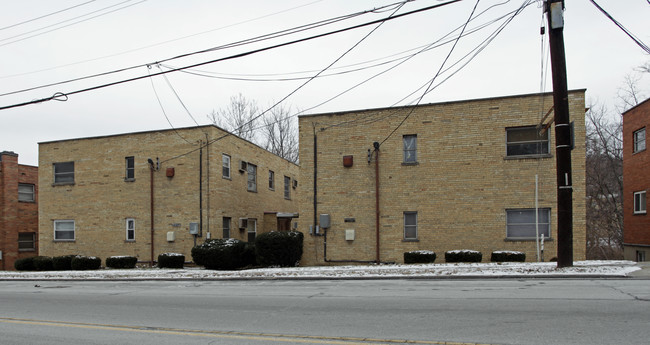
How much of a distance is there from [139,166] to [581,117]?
18.6 m

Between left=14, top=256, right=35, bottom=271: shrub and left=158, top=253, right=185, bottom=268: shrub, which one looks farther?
left=14, top=256, right=35, bottom=271: shrub

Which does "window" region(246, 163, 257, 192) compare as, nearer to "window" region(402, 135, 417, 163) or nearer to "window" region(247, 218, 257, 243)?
"window" region(247, 218, 257, 243)

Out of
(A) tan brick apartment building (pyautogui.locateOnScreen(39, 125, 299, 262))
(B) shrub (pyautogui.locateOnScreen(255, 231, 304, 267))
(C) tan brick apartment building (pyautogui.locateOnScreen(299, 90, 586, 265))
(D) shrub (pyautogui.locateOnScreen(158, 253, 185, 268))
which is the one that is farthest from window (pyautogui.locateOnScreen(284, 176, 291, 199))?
(B) shrub (pyautogui.locateOnScreen(255, 231, 304, 267))

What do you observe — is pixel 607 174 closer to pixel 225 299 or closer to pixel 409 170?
pixel 409 170

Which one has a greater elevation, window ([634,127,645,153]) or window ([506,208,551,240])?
window ([634,127,645,153])

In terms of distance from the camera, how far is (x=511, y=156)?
718 inches

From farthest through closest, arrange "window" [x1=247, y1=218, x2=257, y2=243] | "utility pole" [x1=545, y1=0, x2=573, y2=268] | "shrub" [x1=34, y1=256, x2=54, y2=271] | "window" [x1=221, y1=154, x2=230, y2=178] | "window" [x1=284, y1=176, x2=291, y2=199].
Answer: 1. "window" [x1=284, y1=176, x2=291, y2=199]
2. "window" [x1=247, y1=218, x2=257, y2=243]
3. "window" [x1=221, y1=154, x2=230, y2=178]
4. "shrub" [x1=34, y1=256, x2=54, y2=271]
5. "utility pole" [x1=545, y1=0, x2=573, y2=268]

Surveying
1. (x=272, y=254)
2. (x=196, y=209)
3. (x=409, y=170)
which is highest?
(x=409, y=170)

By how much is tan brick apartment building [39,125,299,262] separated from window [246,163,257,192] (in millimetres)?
247

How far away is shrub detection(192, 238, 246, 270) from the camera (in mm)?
19447

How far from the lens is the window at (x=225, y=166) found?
23719mm

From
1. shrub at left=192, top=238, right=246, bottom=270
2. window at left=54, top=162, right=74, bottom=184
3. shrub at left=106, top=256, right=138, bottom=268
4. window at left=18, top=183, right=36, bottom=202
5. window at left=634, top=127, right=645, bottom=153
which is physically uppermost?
window at left=634, top=127, right=645, bottom=153

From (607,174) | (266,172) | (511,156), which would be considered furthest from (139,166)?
(607,174)

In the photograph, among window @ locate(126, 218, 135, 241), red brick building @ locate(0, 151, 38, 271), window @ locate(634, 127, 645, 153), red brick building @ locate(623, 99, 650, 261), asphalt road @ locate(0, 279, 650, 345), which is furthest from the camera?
red brick building @ locate(0, 151, 38, 271)
